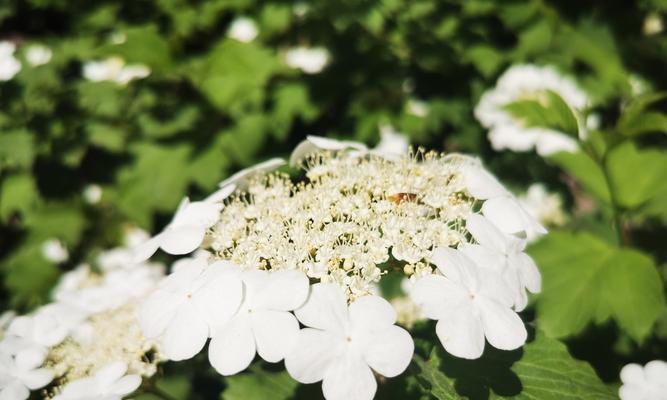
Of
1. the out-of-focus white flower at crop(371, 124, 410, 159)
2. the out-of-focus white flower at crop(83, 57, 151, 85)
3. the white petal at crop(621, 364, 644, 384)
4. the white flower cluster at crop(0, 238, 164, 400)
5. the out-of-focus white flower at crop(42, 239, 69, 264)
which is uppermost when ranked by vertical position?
the out-of-focus white flower at crop(83, 57, 151, 85)

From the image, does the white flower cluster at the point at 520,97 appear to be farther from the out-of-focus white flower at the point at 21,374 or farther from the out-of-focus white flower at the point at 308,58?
the out-of-focus white flower at the point at 21,374

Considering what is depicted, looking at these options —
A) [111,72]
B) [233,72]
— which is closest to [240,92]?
[233,72]

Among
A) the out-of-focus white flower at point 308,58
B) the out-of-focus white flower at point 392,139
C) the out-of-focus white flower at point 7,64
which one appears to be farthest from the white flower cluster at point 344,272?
the out-of-focus white flower at point 7,64

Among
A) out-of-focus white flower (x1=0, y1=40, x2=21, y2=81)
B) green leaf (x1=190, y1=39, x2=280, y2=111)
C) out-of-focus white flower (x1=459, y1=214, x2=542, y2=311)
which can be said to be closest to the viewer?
out-of-focus white flower (x1=459, y1=214, x2=542, y2=311)

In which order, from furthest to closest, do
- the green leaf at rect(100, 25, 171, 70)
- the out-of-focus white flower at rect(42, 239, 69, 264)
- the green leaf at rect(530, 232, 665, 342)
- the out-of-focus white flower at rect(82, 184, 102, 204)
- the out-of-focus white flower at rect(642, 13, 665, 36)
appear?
the out-of-focus white flower at rect(642, 13, 665, 36) < the out-of-focus white flower at rect(82, 184, 102, 204) < the out-of-focus white flower at rect(42, 239, 69, 264) < the green leaf at rect(100, 25, 171, 70) < the green leaf at rect(530, 232, 665, 342)

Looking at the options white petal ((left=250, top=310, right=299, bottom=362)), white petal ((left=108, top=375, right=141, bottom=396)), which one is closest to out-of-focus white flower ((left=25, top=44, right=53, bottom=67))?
white petal ((left=108, top=375, right=141, bottom=396))

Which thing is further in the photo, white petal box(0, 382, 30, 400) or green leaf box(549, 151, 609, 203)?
green leaf box(549, 151, 609, 203)

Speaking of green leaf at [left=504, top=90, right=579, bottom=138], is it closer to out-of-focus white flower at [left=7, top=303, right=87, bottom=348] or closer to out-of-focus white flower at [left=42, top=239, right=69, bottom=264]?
out-of-focus white flower at [left=7, top=303, right=87, bottom=348]

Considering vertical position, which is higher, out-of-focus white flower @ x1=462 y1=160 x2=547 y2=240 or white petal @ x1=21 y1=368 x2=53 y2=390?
out-of-focus white flower @ x1=462 y1=160 x2=547 y2=240
